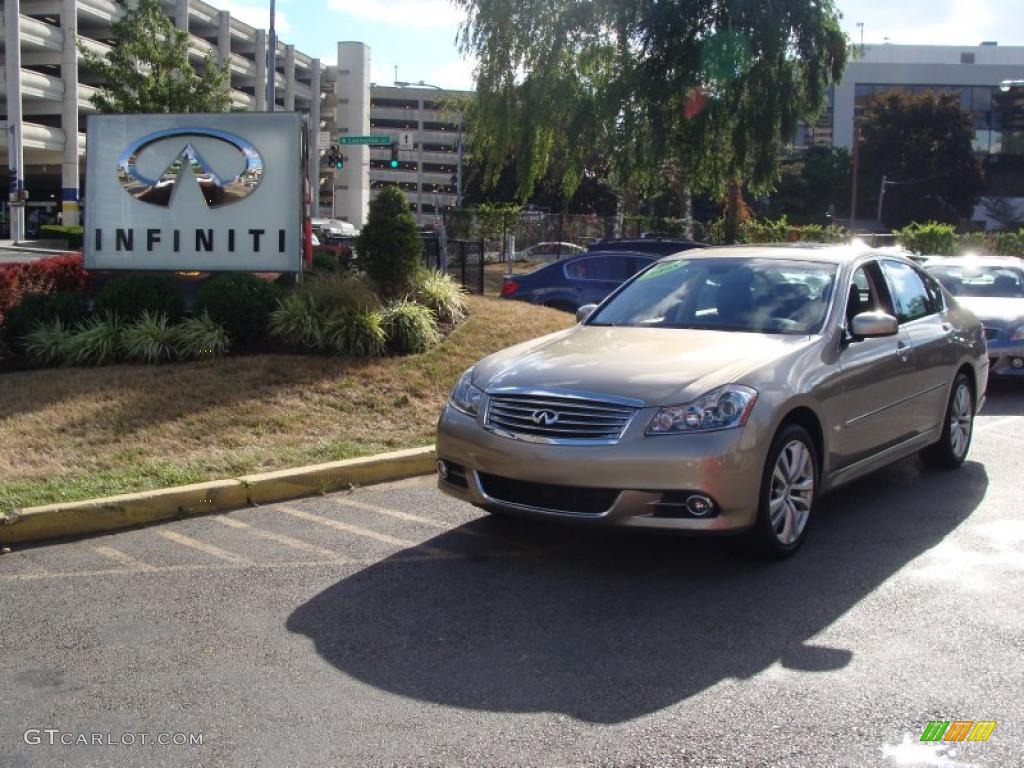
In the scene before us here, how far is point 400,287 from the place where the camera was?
470 inches

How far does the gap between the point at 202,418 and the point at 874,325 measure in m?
5.09

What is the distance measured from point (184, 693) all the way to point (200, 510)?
9.49 feet

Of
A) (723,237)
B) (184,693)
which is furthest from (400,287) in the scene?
(723,237)

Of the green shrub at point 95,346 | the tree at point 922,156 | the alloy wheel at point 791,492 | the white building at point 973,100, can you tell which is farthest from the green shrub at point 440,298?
the white building at point 973,100

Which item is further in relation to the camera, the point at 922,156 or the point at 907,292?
the point at 922,156

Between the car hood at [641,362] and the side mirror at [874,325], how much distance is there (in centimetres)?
37

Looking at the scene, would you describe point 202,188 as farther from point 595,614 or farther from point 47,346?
point 595,614

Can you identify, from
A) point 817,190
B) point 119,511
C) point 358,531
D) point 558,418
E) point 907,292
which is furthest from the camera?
point 817,190

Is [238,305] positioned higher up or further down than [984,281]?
further down

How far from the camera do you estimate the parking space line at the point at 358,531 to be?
20.0 feet

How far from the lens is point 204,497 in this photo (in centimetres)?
696

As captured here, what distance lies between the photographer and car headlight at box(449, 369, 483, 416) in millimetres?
5859

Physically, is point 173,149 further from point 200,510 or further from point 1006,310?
point 1006,310

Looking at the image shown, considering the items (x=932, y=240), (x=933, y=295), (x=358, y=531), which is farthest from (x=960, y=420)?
(x=932, y=240)
